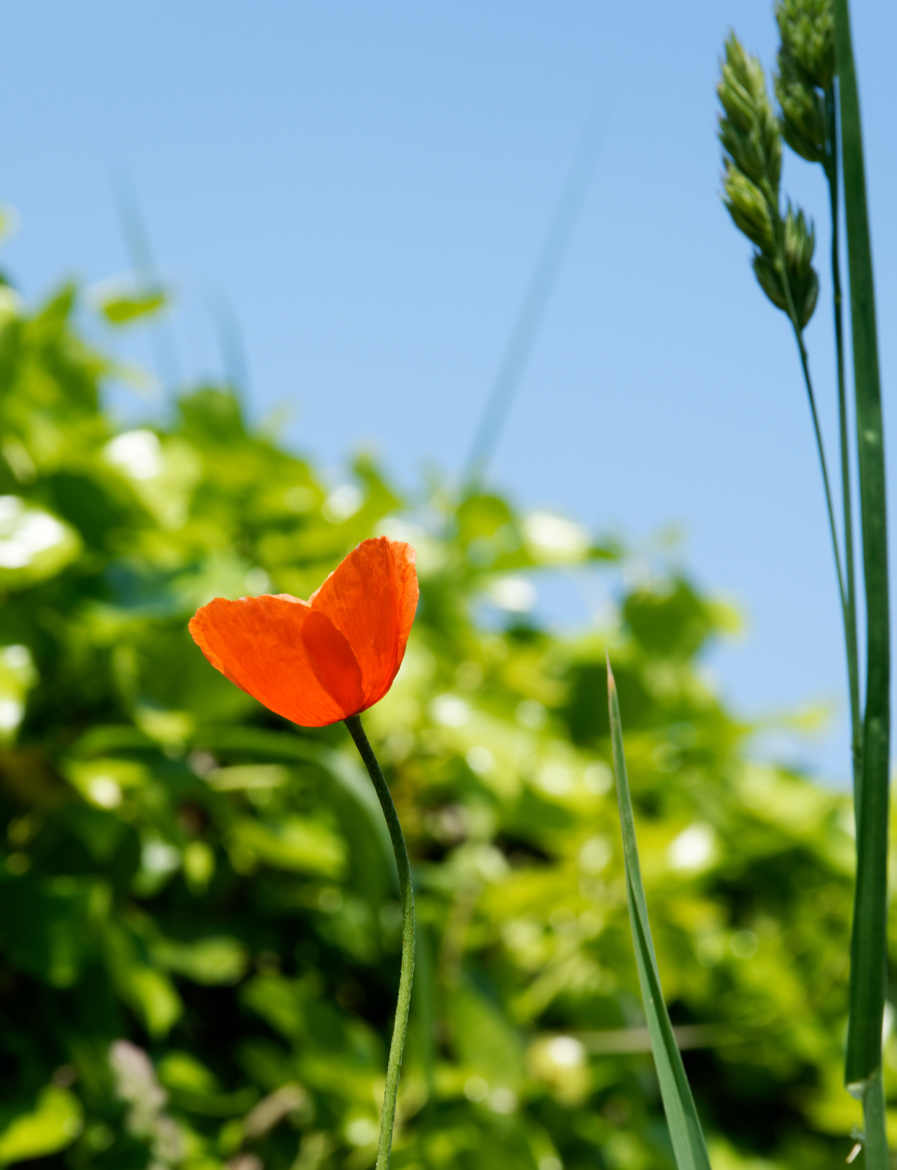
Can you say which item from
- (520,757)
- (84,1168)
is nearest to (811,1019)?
(520,757)

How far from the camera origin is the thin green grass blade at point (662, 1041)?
294 millimetres

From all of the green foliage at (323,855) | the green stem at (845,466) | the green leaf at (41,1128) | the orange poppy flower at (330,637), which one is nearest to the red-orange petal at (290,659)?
the orange poppy flower at (330,637)

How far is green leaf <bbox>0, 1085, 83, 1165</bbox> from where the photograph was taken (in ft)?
2.35

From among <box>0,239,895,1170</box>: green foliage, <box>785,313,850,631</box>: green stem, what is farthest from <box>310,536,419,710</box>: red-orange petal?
<box>0,239,895,1170</box>: green foliage

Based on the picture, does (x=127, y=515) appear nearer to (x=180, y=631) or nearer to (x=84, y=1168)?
(x=180, y=631)

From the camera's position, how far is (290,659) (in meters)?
0.30

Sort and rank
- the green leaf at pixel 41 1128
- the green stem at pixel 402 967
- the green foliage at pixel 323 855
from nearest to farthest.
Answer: the green stem at pixel 402 967 → the green leaf at pixel 41 1128 → the green foliage at pixel 323 855

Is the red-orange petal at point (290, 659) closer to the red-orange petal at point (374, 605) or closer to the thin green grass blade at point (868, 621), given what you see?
the red-orange petal at point (374, 605)

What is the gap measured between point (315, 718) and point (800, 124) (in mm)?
226

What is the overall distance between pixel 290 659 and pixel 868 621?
0.52 ft

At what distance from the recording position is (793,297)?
1.11ft

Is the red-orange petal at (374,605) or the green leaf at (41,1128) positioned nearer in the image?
the red-orange petal at (374,605)

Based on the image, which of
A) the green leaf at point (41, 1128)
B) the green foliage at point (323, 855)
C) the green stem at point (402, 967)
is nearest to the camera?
the green stem at point (402, 967)

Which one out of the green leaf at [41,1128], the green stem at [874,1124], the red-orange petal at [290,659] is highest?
the red-orange petal at [290,659]
